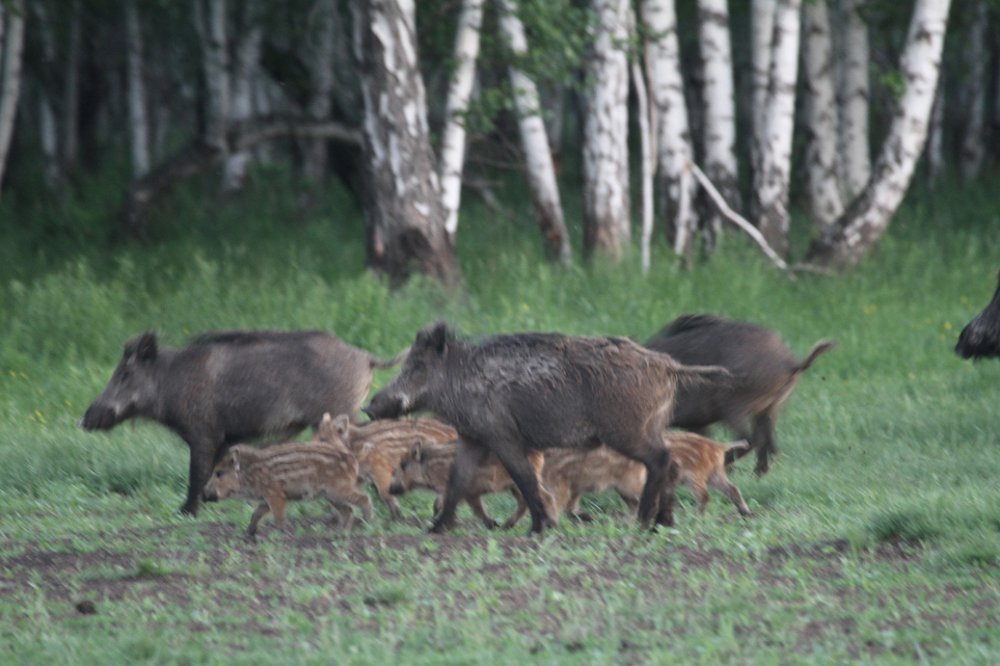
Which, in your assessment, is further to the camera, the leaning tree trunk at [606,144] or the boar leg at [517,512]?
the leaning tree trunk at [606,144]

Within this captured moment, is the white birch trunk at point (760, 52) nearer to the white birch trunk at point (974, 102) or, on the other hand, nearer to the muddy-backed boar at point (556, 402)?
the white birch trunk at point (974, 102)

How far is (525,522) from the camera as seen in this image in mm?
8609

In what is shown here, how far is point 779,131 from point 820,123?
123 inches

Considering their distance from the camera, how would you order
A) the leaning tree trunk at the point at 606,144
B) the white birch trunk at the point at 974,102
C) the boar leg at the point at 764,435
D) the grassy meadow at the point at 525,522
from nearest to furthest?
Result: the grassy meadow at the point at 525,522 → the boar leg at the point at 764,435 → the leaning tree trunk at the point at 606,144 → the white birch trunk at the point at 974,102

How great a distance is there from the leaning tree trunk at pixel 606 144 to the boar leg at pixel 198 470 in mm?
7906

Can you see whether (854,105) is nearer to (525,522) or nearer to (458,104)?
(458,104)

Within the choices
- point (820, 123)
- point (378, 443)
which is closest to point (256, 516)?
point (378, 443)

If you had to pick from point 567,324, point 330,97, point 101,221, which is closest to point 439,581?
point 567,324

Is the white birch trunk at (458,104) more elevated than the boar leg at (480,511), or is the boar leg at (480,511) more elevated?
the white birch trunk at (458,104)

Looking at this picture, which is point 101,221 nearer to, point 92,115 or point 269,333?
Answer: point 92,115

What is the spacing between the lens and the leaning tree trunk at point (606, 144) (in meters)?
16.5

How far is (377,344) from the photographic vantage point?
1323 cm

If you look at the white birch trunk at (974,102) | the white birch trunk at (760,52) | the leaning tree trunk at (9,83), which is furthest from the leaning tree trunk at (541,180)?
the white birch trunk at (974,102)

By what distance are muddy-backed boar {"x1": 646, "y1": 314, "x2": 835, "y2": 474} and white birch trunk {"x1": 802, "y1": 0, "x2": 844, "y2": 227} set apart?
384 inches
